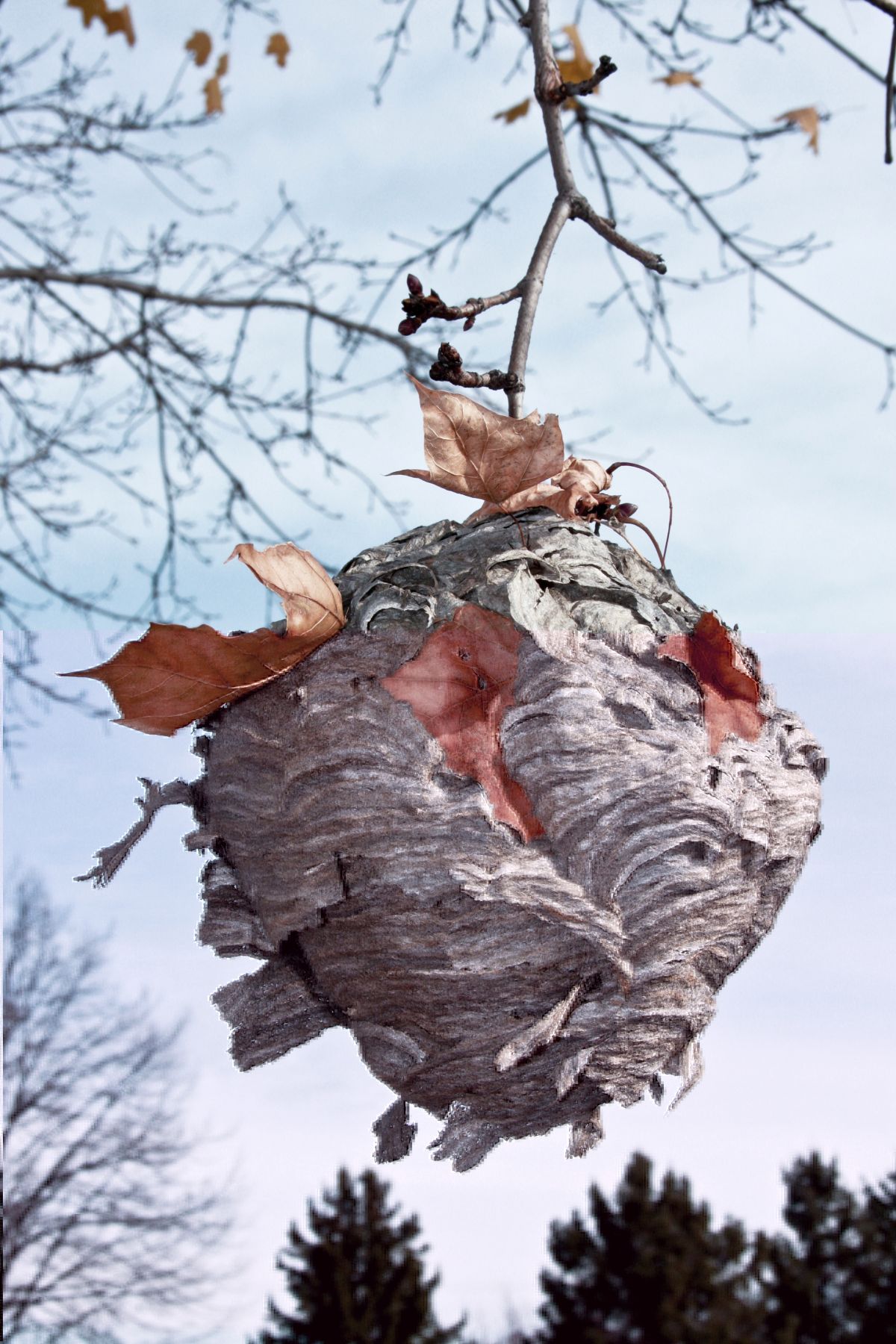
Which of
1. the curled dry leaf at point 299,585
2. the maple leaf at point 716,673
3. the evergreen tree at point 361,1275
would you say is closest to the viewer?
the curled dry leaf at point 299,585

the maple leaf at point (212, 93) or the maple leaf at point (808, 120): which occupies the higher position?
the maple leaf at point (212, 93)

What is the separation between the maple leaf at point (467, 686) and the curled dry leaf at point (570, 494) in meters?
0.20

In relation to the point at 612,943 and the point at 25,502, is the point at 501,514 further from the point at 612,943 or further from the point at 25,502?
the point at 25,502

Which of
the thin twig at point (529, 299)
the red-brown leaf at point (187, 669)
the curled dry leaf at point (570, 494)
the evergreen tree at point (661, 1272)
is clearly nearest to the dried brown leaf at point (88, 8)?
the thin twig at point (529, 299)

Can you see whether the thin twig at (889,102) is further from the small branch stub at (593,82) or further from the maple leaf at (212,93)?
the maple leaf at (212,93)

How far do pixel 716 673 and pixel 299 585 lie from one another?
0.38 m

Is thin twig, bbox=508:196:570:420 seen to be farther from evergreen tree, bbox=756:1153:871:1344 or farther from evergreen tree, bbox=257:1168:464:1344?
evergreen tree, bbox=756:1153:871:1344

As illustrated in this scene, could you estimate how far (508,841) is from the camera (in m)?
1.07

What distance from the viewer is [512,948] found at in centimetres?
110

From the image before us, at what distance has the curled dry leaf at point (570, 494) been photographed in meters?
1.25

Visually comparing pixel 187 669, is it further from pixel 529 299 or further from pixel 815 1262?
pixel 815 1262

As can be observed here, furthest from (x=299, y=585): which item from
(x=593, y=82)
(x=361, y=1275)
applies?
(x=361, y=1275)

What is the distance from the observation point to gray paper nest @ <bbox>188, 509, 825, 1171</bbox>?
1080 millimetres

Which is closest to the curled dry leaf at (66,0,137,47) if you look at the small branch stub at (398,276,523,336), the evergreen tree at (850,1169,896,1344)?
the small branch stub at (398,276,523,336)
